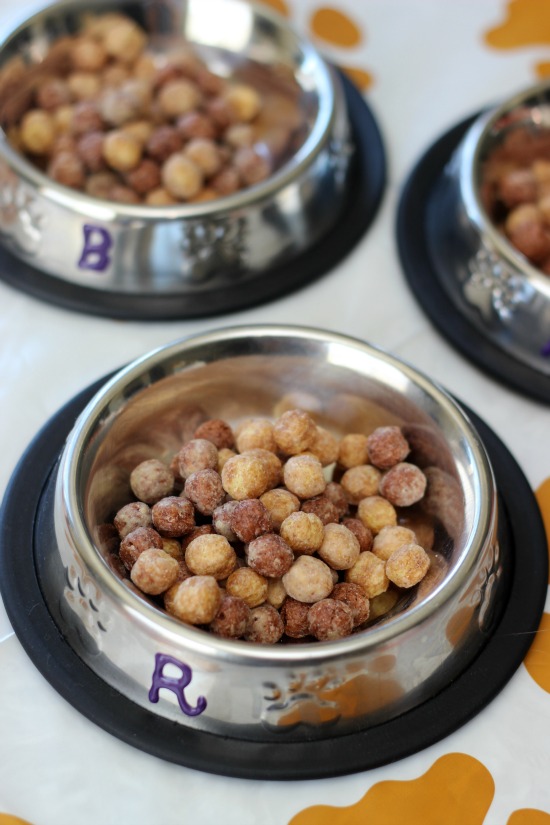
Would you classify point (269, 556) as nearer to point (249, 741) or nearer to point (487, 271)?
point (249, 741)

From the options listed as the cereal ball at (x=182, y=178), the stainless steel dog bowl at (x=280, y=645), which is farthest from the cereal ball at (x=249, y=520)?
the cereal ball at (x=182, y=178)

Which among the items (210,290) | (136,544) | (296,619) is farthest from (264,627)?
(210,290)

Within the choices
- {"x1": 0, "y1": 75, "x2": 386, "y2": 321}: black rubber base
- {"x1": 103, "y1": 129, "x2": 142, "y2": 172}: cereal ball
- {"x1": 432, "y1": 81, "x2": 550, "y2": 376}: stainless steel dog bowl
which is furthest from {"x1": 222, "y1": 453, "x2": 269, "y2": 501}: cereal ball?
{"x1": 103, "y1": 129, "x2": 142, "y2": 172}: cereal ball

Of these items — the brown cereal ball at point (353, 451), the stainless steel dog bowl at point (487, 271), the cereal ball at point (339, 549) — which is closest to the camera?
the cereal ball at point (339, 549)

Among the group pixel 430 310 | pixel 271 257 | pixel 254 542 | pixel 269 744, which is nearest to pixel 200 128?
pixel 271 257

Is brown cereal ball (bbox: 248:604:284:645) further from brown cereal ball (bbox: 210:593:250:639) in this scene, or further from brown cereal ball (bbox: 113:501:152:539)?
brown cereal ball (bbox: 113:501:152:539)

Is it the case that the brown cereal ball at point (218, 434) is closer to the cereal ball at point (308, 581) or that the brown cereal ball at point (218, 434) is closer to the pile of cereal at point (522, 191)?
the cereal ball at point (308, 581)
